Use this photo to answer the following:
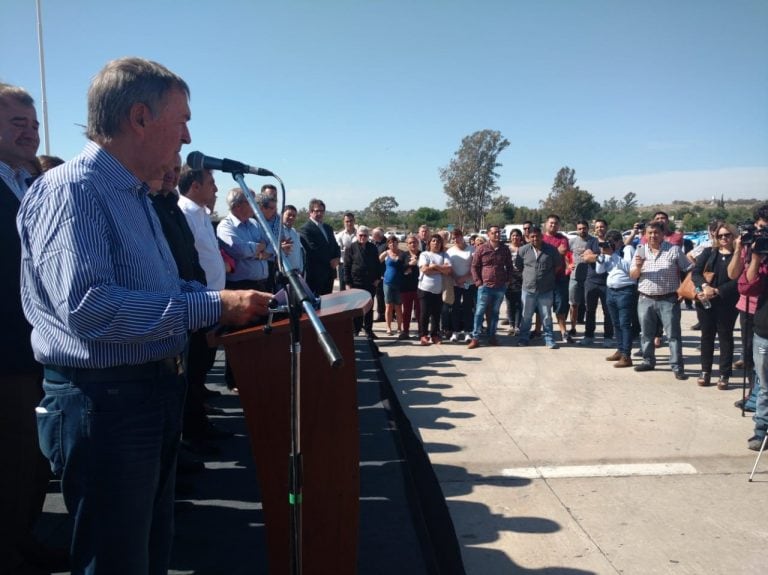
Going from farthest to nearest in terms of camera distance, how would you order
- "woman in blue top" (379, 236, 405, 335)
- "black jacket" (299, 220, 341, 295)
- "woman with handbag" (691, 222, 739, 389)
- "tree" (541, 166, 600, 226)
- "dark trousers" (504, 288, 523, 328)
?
"tree" (541, 166, 600, 226) → "dark trousers" (504, 288, 523, 328) → "woman in blue top" (379, 236, 405, 335) → "black jacket" (299, 220, 341, 295) → "woman with handbag" (691, 222, 739, 389)

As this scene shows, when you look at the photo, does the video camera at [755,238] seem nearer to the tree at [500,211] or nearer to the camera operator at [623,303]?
the camera operator at [623,303]

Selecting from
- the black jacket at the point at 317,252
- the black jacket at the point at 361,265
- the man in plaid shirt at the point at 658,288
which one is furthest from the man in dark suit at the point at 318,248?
the man in plaid shirt at the point at 658,288

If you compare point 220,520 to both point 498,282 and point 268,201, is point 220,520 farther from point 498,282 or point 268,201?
point 498,282

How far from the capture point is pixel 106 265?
5.05ft

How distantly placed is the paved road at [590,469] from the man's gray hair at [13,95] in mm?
3200

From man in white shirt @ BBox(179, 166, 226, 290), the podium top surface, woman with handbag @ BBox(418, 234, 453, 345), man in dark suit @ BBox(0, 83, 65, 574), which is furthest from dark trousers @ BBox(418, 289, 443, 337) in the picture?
man in dark suit @ BBox(0, 83, 65, 574)

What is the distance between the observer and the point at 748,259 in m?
5.21

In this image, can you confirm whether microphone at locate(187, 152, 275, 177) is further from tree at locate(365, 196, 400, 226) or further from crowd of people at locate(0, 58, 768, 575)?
tree at locate(365, 196, 400, 226)

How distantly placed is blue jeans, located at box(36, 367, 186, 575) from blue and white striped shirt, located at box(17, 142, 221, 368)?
0.29ft

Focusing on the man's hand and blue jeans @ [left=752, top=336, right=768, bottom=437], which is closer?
the man's hand

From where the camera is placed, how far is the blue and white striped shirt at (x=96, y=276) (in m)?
1.51

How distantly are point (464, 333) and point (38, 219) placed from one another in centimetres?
900

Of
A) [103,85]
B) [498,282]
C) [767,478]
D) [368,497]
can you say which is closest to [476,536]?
[368,497]

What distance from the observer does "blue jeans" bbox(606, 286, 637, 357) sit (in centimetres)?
786
